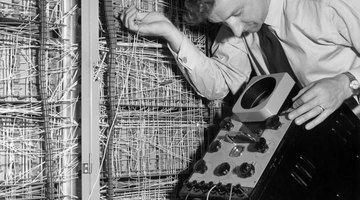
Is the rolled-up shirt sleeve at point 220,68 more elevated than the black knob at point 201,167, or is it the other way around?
the rolled-up shirt sleeve at point 220,68

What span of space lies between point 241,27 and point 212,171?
513 millimetres

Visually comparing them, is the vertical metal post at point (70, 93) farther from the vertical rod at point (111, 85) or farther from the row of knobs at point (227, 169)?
the row of knobs at point (227, 169)

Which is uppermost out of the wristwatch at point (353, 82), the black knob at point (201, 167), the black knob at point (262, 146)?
the wristwatch at point (353, 82)

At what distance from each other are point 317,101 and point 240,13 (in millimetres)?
396

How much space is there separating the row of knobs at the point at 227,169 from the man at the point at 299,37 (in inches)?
9.5

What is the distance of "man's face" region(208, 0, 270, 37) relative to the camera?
1549mm

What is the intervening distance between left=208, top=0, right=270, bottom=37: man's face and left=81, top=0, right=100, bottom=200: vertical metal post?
0.40 meters

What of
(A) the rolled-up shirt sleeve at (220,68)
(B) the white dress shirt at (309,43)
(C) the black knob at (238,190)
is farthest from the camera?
(A) the rolled-up shirt sleeve at (220,68)

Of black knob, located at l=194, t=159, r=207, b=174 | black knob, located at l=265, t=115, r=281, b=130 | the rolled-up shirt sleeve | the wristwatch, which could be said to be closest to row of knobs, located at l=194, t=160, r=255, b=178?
black knob, located at l=194, t=159, r=207, b=174

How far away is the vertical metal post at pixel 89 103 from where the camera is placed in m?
1.50

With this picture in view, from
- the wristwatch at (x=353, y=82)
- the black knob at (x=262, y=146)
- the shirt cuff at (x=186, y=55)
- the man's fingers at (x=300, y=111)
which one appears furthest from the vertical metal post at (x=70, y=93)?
the wristwatch at (x=353, y=82)

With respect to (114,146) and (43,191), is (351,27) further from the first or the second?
(43,191)

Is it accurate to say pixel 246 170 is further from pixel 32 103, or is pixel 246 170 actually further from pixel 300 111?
pixel 32 103

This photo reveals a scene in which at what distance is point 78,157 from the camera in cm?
154
